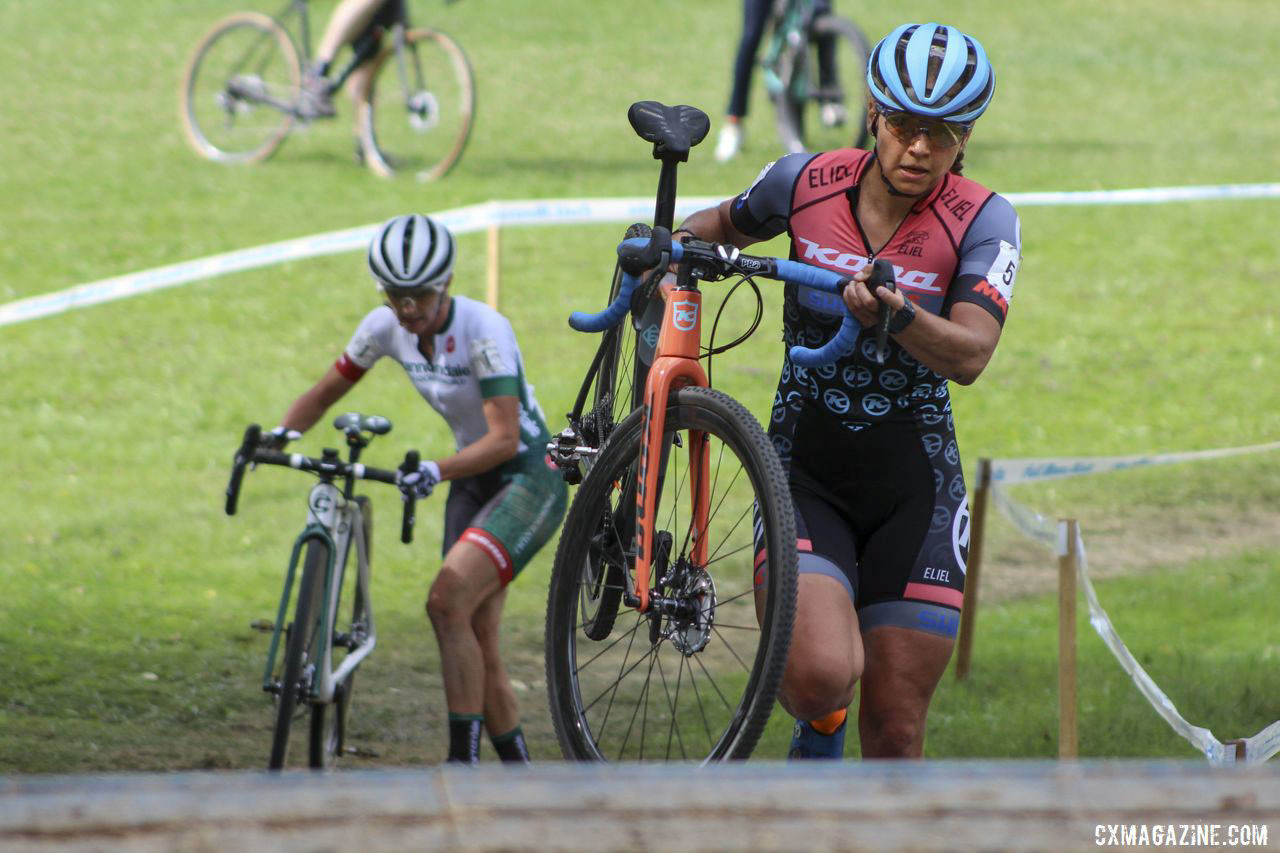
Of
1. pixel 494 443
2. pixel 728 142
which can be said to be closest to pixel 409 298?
pixel 494 443

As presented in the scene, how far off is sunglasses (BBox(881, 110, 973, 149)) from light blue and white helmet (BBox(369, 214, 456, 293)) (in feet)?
8.44

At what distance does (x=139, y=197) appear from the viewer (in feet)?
49.4

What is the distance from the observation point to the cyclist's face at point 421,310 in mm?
6793

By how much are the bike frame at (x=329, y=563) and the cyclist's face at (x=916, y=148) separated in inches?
108

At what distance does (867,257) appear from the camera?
15.4ft

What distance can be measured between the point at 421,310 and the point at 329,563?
1049 millimetres

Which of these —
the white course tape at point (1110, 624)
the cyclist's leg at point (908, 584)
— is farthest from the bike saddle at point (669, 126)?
the white course tape at point (1110, 624)

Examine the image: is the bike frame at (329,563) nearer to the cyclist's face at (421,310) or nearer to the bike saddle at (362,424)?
the bike saddle at (362,424)

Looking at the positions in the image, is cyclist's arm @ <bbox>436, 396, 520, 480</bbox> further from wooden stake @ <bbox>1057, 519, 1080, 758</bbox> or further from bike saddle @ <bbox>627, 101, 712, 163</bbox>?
bike saddle @ <bbox>627, 101, 712, 163</bbox>

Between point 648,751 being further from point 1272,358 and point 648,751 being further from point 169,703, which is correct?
point 1272,358

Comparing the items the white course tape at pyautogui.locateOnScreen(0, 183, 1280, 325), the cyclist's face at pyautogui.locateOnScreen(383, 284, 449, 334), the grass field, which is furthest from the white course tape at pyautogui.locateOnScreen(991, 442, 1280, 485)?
the white course tape at pyautogui.locateOnScreen(0, 183, 1280, 325)

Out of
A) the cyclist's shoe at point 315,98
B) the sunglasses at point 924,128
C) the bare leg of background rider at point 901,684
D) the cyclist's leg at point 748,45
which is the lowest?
the bare leg of background rider at point 901,684

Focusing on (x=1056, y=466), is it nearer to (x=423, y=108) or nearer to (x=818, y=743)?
(x=818, y=743)

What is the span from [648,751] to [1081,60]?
1575 cm
